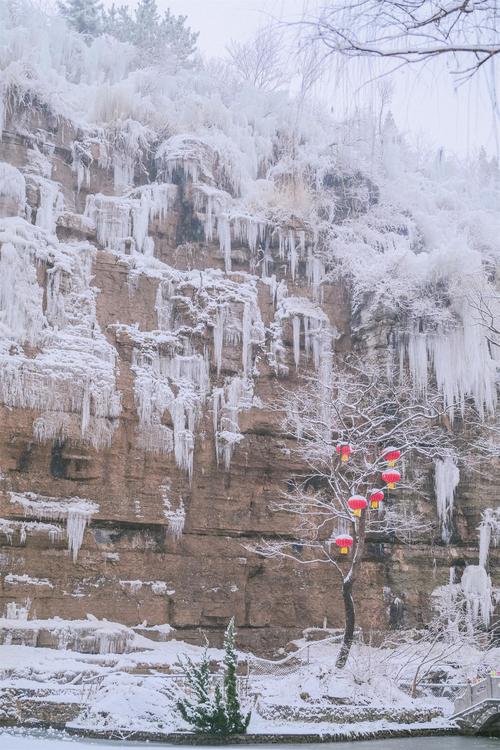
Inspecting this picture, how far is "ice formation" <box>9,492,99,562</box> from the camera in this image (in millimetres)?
21234

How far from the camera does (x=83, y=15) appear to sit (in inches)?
1410

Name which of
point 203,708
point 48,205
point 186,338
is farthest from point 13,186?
point 203,708

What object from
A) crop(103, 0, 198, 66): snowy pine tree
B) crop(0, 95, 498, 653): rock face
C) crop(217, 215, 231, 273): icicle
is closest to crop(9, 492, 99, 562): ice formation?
crop(0, 95, 498, 653): rock face

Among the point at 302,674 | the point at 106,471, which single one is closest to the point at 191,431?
the point at 106,471

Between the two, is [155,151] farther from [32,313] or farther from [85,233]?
[32,313]

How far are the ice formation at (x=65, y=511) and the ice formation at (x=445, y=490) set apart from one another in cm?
1034

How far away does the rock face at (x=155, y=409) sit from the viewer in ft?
70.8

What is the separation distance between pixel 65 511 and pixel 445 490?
1129cm

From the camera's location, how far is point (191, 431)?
23.5m

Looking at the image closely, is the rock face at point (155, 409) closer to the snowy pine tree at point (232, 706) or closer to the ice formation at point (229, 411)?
the ice formation at point (229, 411)

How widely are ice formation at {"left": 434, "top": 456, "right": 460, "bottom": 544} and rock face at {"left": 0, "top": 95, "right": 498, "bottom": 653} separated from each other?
359mm

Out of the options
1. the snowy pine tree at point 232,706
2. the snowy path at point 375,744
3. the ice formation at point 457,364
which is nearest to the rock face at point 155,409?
the ice formation at point 457,364

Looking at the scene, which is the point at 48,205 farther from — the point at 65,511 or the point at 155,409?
the point at 65,511

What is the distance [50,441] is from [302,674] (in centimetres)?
904
